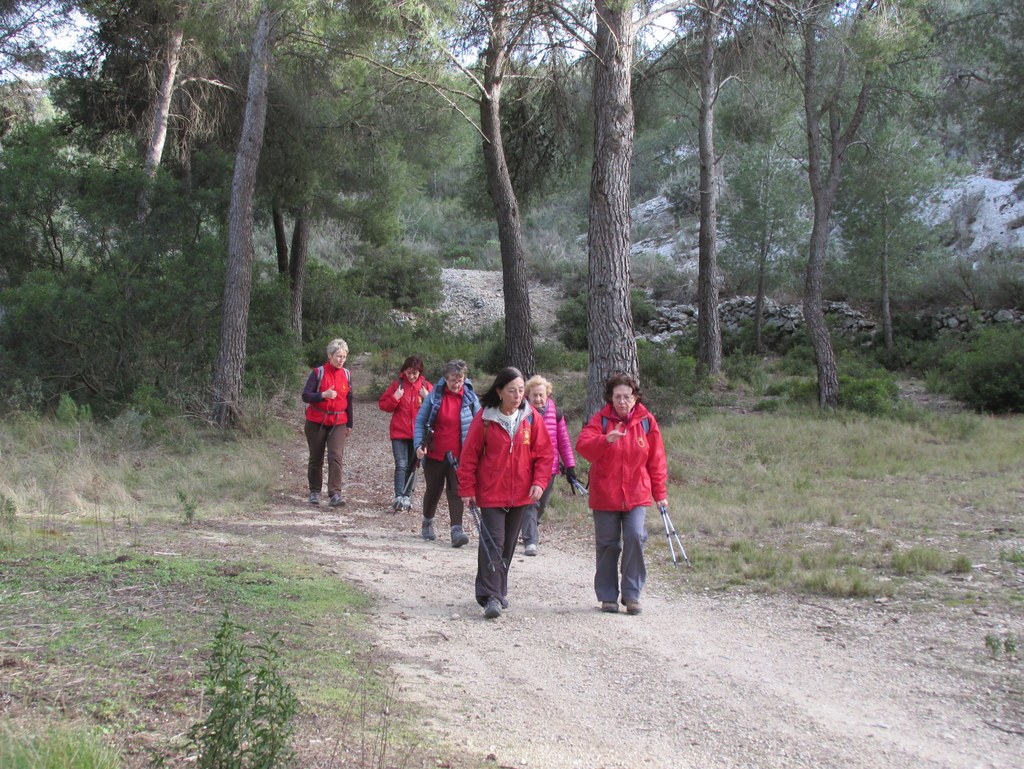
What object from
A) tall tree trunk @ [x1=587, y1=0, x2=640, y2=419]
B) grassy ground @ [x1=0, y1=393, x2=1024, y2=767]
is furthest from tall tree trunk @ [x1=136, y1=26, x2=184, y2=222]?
tall tree trunk @ [x1=587, y1=0, x2=640, y2=419]

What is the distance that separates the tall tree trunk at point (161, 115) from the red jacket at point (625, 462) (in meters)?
13.8

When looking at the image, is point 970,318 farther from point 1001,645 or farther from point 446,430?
point 1001,645

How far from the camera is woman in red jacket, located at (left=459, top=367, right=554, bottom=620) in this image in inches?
260

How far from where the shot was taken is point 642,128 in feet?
→ 73.2

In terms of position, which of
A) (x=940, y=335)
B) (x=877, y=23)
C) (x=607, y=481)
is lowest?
(x=607, y=481)

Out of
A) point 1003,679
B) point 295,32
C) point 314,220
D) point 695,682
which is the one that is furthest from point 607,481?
point 314,220

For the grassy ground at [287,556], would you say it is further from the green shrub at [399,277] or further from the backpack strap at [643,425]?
the green shrub at [399,277]

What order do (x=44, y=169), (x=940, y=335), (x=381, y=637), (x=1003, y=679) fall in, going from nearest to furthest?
(x=1003, y=679) → (x=381, y=637) → (x=44, y=169) → (x=940, y=335)

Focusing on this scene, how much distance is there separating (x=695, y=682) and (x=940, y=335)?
2395 centimetres

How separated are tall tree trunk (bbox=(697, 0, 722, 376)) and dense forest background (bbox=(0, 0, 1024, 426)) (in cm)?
9

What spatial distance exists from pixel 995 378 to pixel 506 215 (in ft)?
32.9

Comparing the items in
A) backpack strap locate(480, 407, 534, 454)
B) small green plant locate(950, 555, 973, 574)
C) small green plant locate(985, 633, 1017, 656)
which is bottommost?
small green plant locate(985, 633, 1017, 656)

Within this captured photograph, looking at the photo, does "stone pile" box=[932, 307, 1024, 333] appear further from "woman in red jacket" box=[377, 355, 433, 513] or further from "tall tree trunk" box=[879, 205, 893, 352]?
"woman in red jacket" box=[377, 355, 433, 513]

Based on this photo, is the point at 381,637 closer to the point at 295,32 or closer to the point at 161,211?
the point at 295,32
